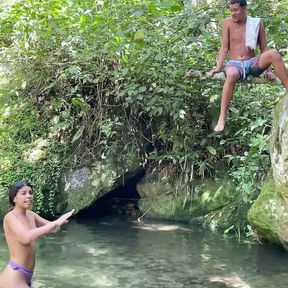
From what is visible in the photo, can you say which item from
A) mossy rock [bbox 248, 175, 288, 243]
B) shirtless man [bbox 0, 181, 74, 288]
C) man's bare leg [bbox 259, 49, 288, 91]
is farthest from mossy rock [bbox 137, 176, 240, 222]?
shirtless man [bbox 0, 181, 74, 288]

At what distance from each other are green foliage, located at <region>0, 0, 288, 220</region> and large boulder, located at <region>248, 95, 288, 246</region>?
55 cm

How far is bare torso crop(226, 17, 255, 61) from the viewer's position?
5023mm

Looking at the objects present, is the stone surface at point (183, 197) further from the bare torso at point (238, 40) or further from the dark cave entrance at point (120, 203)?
the bare torso at point (238, 40)

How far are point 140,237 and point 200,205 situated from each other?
4.23ft

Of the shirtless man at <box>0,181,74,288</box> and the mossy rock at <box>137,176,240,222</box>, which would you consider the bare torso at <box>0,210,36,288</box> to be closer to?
the shirtless man at <box>0,181,74,288</box>

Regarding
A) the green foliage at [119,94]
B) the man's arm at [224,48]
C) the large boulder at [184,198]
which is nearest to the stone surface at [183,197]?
the large boulder at [184,198]

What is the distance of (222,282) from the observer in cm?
530

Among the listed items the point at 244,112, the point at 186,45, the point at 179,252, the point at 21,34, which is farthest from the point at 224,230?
the point at 21,34

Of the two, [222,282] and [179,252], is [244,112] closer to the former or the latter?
[179,252]

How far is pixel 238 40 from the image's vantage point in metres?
5.05

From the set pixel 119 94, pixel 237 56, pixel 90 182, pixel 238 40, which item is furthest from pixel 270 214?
pixel 90 182

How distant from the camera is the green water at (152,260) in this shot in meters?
5.33

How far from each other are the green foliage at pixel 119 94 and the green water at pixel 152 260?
88 cm

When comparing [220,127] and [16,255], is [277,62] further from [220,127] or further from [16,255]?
[16,255]
